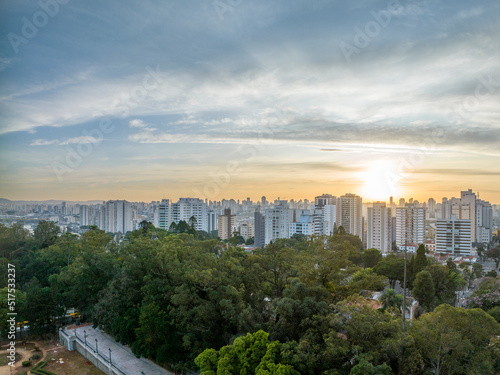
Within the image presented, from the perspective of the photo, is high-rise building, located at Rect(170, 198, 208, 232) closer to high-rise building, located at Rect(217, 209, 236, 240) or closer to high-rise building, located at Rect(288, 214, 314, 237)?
high-rise building, located at Rect(217, 209, 236, 240)

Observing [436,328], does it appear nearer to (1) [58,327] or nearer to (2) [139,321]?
(2) [139,321]

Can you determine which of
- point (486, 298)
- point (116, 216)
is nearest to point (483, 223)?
point (486, 298)

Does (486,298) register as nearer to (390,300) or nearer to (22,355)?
(390,300)

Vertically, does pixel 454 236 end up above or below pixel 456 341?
below

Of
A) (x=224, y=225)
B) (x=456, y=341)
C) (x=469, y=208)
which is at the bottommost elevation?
(x=224, y=225)

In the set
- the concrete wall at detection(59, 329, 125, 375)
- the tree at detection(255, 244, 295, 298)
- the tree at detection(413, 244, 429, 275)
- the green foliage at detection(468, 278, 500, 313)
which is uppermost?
the tree at detection(255, 244, 295, 298)

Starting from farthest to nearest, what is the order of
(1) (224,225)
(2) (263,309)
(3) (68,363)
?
(1) (224,225) → (3) (68,363) → (2) (263,309)

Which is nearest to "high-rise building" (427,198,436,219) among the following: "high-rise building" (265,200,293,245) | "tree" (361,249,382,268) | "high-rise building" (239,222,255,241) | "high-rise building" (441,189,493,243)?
"high-rise building" (441,189,493,243)
